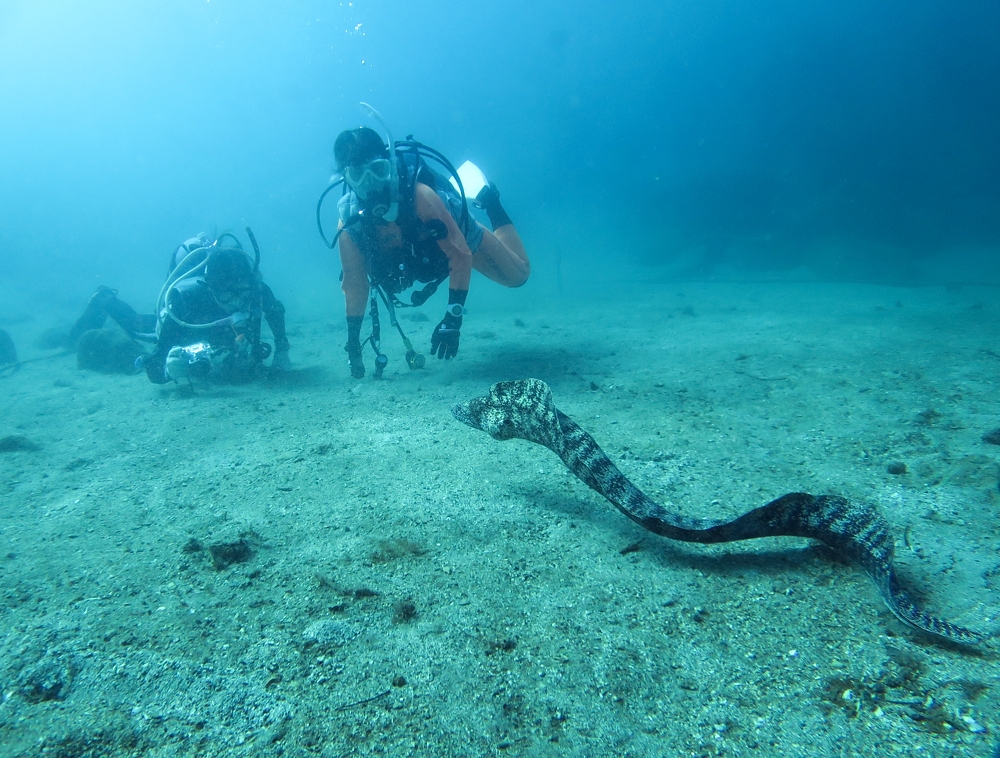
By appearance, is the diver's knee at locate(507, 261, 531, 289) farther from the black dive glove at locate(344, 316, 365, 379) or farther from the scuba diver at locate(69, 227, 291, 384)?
the scuba diver at locate(69, 227, 291, 384)

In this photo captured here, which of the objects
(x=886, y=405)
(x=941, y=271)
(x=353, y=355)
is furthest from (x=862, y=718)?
(x=941, y=271)

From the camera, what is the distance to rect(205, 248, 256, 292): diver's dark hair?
725cm

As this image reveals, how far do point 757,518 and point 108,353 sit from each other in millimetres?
11756

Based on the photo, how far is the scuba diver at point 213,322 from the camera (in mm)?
7094

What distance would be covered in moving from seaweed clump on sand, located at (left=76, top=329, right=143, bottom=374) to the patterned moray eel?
384 inches

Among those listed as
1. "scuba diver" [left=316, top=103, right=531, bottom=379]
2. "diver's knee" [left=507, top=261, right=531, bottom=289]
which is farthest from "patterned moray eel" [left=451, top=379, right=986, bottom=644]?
"diver's knee" [left=507, top=261, right=531, bottom=289]

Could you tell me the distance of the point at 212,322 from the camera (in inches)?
304

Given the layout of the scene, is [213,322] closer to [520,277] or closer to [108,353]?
[108,353]

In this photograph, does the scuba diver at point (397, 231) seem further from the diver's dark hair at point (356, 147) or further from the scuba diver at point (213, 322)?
the scuba diver at point (213, 322)

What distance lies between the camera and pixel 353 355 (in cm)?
680

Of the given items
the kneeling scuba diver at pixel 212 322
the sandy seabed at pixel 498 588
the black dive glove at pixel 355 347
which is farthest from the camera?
the kneeling scuba diver at pixel 212 322

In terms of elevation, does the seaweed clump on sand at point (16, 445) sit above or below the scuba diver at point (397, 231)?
below

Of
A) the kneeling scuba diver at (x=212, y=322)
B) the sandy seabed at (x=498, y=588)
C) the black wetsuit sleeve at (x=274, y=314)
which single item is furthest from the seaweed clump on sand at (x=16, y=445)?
the black wetsuit sleeve at (x=274, y=314)

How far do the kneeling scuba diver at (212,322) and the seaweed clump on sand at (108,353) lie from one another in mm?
2111
